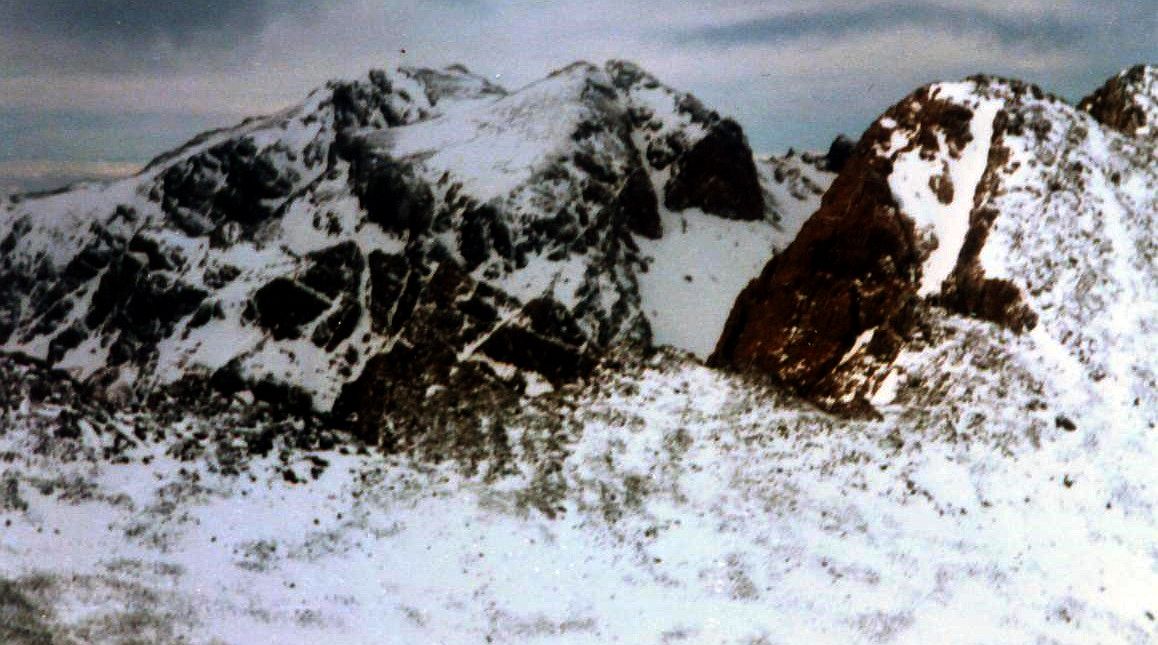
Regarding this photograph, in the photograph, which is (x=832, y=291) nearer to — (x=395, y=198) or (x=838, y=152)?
(x=395, y=198)

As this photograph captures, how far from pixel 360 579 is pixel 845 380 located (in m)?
18.5

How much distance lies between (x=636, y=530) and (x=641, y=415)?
7104 mm

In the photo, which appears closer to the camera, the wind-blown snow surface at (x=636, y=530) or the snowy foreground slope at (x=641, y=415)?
the wind-blown snow surface at (x=636, y=530)

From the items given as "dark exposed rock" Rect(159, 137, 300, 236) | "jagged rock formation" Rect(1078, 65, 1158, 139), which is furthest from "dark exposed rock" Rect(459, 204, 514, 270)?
"jagged rock formation" Rect(1078, 65, 1158, 139)

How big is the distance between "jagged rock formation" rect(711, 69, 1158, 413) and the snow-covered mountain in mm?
5759

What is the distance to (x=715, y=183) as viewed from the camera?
158 feet

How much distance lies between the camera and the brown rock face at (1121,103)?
124 feet

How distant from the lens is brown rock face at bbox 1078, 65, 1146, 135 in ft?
124

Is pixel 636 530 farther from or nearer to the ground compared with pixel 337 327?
nearer to the ground

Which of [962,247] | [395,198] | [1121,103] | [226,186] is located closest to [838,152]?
[1121,103]

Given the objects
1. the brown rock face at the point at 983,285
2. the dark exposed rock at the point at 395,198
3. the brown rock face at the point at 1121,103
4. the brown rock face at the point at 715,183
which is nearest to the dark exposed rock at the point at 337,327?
the dark exposed rock at the point at 395,198

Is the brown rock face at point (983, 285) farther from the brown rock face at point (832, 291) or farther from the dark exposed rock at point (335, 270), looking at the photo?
the dark exposed rock at point (335, 270)

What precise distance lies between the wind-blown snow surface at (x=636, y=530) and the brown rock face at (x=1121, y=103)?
1721 centimetres

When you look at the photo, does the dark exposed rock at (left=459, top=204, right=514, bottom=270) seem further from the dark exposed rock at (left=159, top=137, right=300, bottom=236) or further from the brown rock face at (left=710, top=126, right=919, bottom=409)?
the dark exposed rock at (left=159, top=137, right=300, bottom=236)
